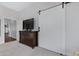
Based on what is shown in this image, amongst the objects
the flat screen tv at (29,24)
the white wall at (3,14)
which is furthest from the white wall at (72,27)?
the white wall at (3,14)

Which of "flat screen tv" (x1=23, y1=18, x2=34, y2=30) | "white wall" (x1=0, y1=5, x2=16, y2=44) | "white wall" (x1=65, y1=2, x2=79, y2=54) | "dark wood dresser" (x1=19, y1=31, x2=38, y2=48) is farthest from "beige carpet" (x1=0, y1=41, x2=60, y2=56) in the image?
"white wall" (x1=0, y1=5, x2=16, y2=44)

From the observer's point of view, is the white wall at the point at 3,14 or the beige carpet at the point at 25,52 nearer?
the beige carpet at the point at 25,52

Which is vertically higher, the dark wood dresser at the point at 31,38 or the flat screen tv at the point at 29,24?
the flat screen tv at the point at 29,24

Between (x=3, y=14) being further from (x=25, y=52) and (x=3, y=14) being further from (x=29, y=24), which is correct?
(x=25, y=52)

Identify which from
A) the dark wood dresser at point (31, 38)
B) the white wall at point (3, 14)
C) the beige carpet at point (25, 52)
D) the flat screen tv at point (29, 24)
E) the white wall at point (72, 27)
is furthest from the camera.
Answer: the white wall at point (3, 14)

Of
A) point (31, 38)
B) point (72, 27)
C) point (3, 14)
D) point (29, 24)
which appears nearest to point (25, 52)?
point (31, 38)

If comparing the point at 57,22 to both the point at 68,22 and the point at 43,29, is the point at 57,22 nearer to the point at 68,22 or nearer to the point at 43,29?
the point at 68,22

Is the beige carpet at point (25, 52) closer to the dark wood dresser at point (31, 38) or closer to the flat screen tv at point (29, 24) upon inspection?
the dark wood dresser at point (31, 38)

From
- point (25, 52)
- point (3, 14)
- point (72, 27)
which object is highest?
point (3, 14)

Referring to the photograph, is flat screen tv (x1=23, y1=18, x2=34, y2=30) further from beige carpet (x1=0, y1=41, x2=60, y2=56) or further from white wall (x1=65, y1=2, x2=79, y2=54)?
white wall (x1=65, y1=2, x2=79, y2=54)

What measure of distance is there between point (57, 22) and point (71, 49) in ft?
3.43

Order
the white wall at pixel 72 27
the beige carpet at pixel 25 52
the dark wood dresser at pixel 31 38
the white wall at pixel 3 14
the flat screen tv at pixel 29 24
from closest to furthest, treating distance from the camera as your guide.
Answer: the white wall at pixel 72 27
the beige carpet at pixel 25 52
the dark wood dresser at pixel 31 38
the flat screen tv at pixel 29 24
the white wall at pixel 3 14

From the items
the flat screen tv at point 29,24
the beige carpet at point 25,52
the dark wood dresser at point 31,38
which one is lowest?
the beige carpet at point 25,52

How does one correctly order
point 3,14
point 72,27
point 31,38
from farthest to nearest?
1. point 3,14
2. point 31,38
3. point 72,27
